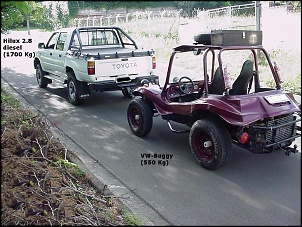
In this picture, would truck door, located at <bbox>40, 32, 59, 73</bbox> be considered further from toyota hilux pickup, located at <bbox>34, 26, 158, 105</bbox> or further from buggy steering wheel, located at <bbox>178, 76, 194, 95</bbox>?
buggy steering wheel, located at <bbox>178, 76, 194, 95</bbox>

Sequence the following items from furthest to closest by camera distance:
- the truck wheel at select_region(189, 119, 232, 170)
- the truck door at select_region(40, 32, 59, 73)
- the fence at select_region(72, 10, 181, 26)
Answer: the fence at select_region(72, 10, 181, 26), the truck door at select_region(40, 32, 59, 73), the truck wheel at select_region(189, 119, 232, 170)

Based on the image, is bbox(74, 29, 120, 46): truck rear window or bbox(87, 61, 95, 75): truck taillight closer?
bbox(87, 61, 95, 75): truck taillight

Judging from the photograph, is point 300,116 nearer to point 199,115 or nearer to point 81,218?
point 199,115

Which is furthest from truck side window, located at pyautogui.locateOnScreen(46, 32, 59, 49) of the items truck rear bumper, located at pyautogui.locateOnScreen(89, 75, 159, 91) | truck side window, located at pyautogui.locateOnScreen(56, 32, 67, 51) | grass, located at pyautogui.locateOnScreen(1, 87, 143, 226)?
grass, located at pyautogui.locateOnScreen(1, 87, 143, 226)

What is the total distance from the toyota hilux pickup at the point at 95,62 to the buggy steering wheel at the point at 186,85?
2628mm

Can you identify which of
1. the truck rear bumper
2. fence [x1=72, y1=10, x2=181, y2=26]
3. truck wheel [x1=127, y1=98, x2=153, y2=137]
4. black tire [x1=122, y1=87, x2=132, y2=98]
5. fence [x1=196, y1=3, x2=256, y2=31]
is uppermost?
fence [x1=72, y1=10, x2=181, y2=26]

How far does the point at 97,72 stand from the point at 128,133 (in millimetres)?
2170

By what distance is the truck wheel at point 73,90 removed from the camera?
9.07 meters

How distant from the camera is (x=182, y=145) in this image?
6180 mm

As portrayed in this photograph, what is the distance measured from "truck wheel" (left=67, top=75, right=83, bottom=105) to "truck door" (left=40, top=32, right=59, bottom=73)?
1568 mm

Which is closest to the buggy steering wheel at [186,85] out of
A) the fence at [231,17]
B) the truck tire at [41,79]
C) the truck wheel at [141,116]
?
the truck wheel at [141,116]

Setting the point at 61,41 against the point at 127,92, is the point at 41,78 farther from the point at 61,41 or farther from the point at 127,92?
the point at 127,92

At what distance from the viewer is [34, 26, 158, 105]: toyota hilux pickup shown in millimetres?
8523

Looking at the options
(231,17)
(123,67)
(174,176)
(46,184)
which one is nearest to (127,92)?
(123,67)
